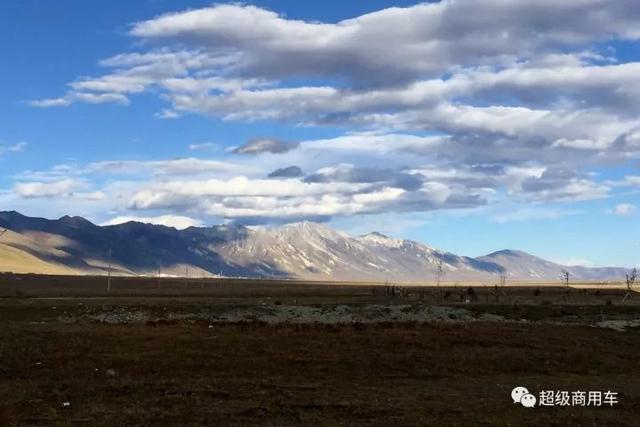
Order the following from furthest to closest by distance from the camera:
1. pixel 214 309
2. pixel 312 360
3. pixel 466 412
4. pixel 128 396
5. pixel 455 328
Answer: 1. pixel 214 309
2. pixel 455 328
3. pixel 312 360
4. pixel 128 396
5. pixel 466 412

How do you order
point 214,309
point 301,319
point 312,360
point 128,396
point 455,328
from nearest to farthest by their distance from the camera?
1. point 128,396
2. point 312,360
3. point 455,328
4. point 301,319
5. point 214,309

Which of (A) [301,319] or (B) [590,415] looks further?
(A) [301,319]

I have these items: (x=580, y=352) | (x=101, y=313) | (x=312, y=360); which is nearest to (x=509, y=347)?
(x=580, y=352)

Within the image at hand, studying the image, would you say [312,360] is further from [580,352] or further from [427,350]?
[580,352]

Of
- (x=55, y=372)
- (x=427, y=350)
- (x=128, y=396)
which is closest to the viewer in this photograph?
(x=128, y=396)

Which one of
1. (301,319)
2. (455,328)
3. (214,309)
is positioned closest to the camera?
(455,328)

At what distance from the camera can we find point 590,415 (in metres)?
21.4

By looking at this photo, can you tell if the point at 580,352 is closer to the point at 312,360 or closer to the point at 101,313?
the point at 312,360

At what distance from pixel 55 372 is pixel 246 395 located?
30.4 feet

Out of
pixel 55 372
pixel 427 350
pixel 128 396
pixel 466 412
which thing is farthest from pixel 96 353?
pixel 466 412

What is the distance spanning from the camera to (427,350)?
3441 cm

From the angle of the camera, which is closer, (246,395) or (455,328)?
(246,395)

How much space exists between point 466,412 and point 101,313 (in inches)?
1840

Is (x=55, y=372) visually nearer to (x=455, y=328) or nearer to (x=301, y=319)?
(x=455, y=328)
